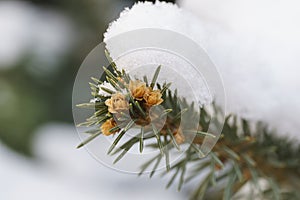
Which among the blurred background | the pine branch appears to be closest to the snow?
the pine branch

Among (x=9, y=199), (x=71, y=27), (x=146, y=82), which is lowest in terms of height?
(x=9, y=199)

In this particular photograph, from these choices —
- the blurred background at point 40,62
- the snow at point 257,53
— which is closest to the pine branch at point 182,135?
the snow at point 257,53

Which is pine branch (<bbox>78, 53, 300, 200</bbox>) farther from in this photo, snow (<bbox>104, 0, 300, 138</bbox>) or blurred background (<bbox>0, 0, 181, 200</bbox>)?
blurred background (<bbox>0, 0, 181, 200</bbox>)

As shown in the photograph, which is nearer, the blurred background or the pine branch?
the pine branch

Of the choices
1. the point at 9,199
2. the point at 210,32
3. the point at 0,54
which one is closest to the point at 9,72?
the point at 0,54

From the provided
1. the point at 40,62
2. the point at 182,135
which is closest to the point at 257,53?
the point at 182,135

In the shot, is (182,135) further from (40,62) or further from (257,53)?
(40,62)

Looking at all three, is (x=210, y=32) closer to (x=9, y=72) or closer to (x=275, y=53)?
Answer: (x=275, y=53)

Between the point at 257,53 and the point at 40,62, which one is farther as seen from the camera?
the point at 40,62
